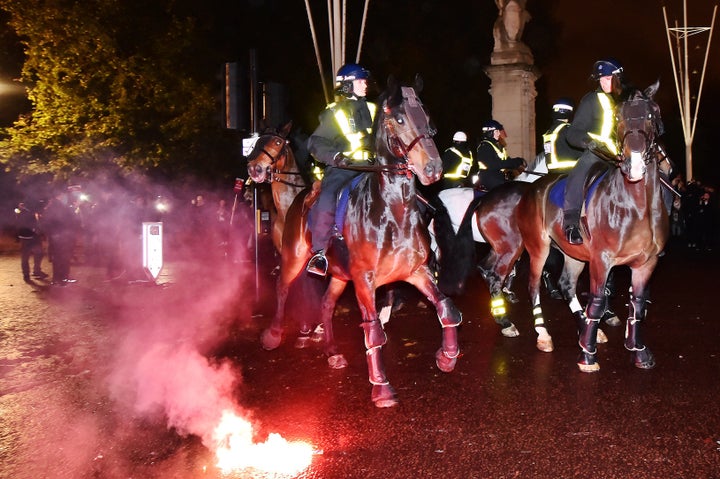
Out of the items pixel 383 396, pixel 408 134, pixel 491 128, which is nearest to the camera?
pixel 408 134

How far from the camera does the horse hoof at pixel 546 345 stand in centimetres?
791

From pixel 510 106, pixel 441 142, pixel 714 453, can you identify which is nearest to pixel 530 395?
pixel 714 453

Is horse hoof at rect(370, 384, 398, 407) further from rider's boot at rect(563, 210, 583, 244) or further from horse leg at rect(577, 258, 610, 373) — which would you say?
rider's boot at rect(563, 210, 583, 244)

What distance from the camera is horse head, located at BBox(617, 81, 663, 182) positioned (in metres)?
6.29

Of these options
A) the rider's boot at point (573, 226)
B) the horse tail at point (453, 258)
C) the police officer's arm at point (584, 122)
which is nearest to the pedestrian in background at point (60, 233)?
the horse tail at point (453, 258)

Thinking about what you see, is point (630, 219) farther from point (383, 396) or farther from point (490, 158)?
point (490, 158)

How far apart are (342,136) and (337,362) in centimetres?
228

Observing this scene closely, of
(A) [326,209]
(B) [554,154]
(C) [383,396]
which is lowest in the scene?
(C) [383,396]

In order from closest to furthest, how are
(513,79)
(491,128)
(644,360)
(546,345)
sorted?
1. (644,360)
2. (546,345)
3. (491,128)
4. (513,79)

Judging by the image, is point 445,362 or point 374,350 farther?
point 445,362

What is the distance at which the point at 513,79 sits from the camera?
1916 centimetres

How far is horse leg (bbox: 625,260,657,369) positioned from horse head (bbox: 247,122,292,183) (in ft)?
14.1

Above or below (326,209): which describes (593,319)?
below

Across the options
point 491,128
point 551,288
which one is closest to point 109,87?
point 491,128
